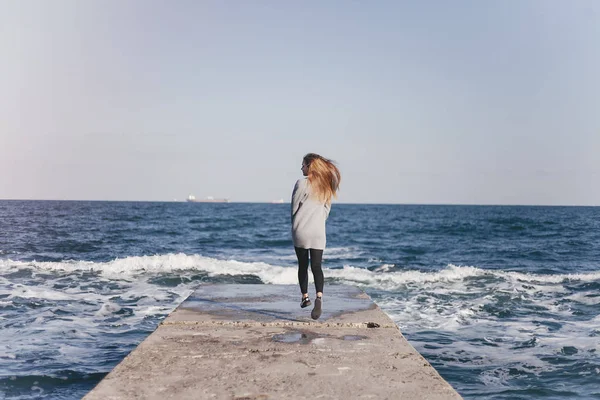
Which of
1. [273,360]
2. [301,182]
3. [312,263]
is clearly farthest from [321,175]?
[273,360]

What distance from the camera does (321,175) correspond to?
20.5 feet

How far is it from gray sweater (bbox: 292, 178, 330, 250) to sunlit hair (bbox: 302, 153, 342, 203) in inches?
A: 2.9

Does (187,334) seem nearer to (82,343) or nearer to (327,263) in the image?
(82,343)

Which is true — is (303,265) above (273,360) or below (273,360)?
above

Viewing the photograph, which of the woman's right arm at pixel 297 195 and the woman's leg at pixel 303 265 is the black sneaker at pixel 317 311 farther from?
the woman's right arm at pixel 297 195

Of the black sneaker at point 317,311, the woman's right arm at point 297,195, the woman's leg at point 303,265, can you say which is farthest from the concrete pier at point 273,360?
the woman's right arm at point 297,195

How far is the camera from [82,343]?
336 inches

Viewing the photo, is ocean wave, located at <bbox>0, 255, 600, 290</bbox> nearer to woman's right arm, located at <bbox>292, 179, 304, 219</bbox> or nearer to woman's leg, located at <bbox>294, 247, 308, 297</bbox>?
woman's leg, located at <bbox>294, 247, 308, 297</bbox>

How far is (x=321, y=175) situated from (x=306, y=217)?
51 cm

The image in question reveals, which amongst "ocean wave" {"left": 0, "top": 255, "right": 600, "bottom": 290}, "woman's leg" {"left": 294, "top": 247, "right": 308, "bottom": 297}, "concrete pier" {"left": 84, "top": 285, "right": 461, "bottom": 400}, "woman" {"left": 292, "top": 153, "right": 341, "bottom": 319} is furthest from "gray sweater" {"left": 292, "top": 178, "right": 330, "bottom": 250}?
"ocean wave" {"left": 0, "top": 255, "right": 600, "bottom": 290}

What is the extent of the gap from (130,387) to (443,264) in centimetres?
2225

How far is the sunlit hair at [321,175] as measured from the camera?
624 cm

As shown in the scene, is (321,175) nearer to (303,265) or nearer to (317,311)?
(303,265)

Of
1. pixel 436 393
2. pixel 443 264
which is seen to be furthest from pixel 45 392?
pixel 443 264
